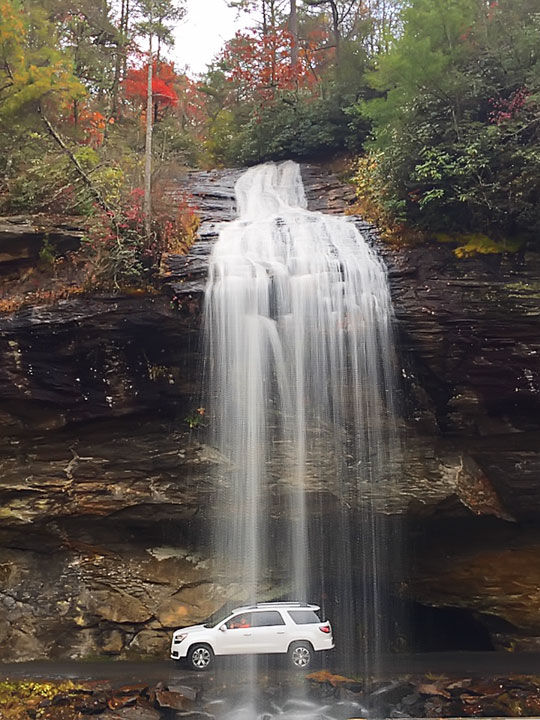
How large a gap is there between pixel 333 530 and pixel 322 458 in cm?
170

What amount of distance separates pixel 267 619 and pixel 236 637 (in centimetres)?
63

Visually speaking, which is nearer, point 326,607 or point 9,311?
point 9,311

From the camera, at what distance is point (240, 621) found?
399 inches

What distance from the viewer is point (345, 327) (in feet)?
34.0

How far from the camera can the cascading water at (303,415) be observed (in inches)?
409

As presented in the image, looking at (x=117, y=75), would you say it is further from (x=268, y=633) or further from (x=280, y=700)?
(x=280, y=700)

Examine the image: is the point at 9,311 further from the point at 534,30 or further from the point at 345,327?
the point at 534,30

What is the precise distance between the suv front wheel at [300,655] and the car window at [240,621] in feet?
2.89

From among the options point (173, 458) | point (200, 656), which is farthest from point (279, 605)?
point (173, 458)

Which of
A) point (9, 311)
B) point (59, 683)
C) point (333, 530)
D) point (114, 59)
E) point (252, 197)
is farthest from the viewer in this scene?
point (114, 59)

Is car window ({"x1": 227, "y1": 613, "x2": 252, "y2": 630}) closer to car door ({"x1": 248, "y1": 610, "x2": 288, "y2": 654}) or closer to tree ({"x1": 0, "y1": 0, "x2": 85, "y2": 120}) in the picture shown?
car door ({"x1": 248, "y1": 610, "x2": 288, "y2": 654})

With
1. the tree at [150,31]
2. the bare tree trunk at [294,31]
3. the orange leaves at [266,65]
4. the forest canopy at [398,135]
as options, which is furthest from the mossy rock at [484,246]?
the bare tree trunk at [294,31]

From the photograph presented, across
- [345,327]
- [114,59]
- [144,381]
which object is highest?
[114,59]

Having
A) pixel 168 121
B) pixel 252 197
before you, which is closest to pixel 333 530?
pixel 252 197
